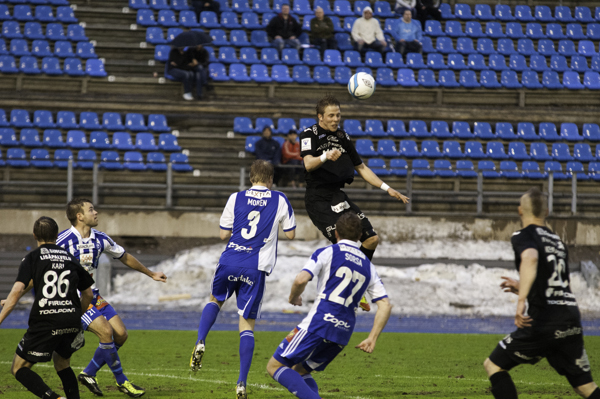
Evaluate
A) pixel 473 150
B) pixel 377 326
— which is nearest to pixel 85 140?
pixel 473 150

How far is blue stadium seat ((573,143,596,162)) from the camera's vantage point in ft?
58.9

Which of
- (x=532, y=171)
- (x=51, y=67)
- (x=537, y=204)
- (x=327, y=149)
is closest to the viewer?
(x=537, y=204)

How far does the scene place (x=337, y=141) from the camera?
742 cm

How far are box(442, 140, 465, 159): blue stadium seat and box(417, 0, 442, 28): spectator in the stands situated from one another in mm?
5353

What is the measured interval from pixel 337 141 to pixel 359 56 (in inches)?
507

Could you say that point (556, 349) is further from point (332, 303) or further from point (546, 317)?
point (332, 303)

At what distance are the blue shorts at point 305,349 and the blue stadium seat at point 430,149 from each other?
1267 cm

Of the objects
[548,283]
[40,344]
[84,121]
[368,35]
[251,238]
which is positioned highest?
[368,35]

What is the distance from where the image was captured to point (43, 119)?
1780cm

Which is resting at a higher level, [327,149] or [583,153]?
[583,153]

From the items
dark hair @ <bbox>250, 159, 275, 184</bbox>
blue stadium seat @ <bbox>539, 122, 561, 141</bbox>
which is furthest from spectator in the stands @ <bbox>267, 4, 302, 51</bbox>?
dark hair @ <bbox>250, 159, 275, 184</bbox>

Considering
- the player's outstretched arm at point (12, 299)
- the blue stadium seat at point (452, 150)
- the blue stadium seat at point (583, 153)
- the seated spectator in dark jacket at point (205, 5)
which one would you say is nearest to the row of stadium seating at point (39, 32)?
the seated spectator in dark jacket at point (205, 5)

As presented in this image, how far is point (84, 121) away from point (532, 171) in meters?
11.7

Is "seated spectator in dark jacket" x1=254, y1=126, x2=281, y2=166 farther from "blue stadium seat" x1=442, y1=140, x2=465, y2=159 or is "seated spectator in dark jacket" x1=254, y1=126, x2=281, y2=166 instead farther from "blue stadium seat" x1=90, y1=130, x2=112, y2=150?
"blue stadium seat" x1=442, y1=140, x2=465, y2=159
